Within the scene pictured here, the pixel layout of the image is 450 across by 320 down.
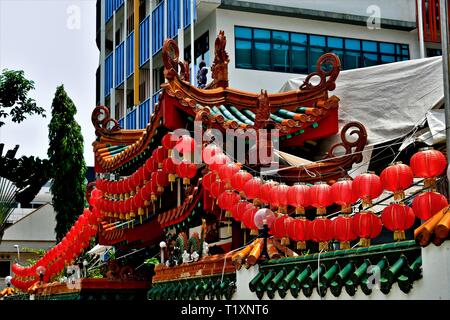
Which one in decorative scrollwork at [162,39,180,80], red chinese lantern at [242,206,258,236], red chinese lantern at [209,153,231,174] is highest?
decorative scrollwork at [162,39,180,80]

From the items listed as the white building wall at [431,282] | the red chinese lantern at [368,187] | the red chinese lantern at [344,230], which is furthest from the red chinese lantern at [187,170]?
the white building wall at [431,282]

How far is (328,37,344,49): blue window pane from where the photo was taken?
2408cm

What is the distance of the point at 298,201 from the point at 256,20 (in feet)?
41.1

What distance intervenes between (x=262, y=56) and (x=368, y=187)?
13290 mm

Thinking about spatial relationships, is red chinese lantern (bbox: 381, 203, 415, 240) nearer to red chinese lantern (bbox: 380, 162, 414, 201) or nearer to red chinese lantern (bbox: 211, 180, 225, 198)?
red chinese lantern (bbox: 380, 162, 414, 201)

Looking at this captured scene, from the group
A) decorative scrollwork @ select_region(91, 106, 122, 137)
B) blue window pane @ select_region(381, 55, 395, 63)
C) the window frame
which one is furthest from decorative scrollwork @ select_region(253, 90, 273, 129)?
blue window pane @ select_region(381, 55, 395, 63)

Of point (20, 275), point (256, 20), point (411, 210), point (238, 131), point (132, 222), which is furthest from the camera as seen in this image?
point (20, 275)

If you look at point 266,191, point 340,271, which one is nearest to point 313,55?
point 266,191

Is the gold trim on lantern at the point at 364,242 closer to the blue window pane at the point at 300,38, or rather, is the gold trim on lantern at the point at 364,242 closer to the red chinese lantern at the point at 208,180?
the red chinese lantern at the point at 208,180

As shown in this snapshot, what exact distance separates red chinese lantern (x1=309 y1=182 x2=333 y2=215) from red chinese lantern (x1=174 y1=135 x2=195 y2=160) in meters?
3.18

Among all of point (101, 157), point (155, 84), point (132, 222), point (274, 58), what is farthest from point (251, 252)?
point (155, 84)

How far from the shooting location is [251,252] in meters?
11.5

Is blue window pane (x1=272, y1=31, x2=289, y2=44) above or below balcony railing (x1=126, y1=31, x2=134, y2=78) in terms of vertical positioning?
below
